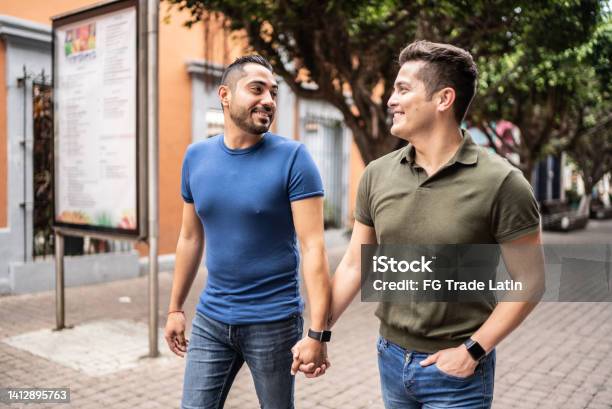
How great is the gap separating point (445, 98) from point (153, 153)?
392 centimetres

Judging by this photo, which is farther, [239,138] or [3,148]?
[3,148]

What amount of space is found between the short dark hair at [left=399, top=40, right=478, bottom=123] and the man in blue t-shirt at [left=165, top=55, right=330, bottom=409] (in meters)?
0.72

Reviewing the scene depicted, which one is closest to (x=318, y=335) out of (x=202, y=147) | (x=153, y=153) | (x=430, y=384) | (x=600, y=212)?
(x=430, y=384)

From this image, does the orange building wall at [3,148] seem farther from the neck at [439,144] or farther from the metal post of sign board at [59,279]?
the neck at [439,144]

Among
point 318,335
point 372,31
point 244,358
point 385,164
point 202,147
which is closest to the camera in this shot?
point 385,164

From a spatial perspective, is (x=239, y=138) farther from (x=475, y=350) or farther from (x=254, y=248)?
(x=475, y=350)

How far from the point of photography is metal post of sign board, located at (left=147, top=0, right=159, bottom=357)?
5.47m

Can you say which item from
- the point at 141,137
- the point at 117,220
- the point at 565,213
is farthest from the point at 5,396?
the point at 565,213

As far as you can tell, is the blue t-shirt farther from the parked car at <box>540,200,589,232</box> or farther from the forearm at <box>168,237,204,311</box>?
the parked car at <box>540,200,589,232</box>

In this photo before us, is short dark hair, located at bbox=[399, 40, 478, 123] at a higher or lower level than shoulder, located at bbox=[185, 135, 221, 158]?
higher

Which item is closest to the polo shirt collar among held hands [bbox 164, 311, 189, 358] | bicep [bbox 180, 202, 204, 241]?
bicep [bbox 180, 202, 204, 241]

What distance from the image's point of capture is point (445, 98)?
6.81 feet

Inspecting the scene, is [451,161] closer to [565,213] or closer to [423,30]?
[423,30]

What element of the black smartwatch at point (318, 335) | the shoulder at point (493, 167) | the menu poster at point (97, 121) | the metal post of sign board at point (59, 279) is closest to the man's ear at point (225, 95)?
the black smartwatch at point (318, 335)
